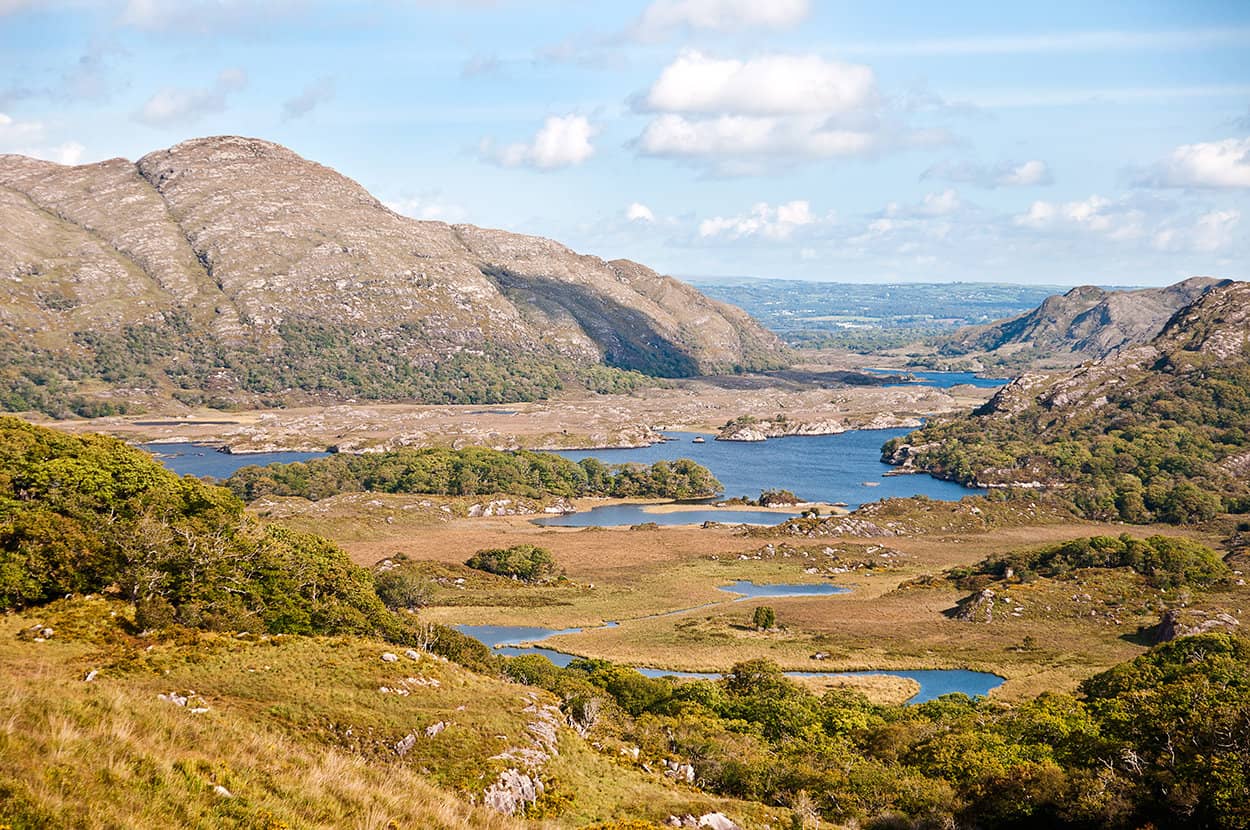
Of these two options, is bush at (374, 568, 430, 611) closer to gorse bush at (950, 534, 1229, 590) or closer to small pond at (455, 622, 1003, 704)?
small pond at (455, 622, 1003, 704)

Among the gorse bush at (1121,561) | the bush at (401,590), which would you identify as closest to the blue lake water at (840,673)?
the bush at (401,590)

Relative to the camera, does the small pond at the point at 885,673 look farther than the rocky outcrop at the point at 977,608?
No

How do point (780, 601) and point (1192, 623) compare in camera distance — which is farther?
point (780, 601)

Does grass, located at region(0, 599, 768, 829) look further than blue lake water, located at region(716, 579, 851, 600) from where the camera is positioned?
No

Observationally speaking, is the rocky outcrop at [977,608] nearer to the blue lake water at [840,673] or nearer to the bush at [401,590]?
the blue lake water at [840,673]

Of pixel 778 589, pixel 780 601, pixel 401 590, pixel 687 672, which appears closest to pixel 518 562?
pixel 401 590

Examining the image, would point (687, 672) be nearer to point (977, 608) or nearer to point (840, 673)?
point (840, 673)

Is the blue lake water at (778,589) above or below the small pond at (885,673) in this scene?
below

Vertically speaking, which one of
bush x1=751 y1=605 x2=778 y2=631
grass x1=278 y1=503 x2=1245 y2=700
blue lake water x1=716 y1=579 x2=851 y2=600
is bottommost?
blue lake water x1=716 y1=579 x2=851 y2=600

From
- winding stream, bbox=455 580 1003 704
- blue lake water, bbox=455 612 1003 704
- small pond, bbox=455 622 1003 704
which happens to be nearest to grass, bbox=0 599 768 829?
small pond, bbox=455 622 1003 704

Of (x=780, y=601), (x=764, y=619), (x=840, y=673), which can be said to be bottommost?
(x=780, y=601)
